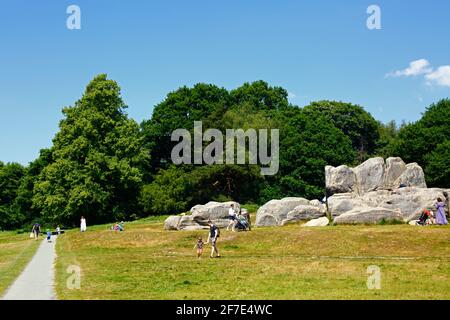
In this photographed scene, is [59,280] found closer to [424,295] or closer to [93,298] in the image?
[93,298]

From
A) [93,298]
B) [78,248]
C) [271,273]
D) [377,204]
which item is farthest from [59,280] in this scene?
[377,204]

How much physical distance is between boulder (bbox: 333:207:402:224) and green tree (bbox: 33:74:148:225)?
125 feet

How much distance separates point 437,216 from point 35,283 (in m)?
34.8

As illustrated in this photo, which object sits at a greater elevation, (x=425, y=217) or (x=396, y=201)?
(x=396, y=201)

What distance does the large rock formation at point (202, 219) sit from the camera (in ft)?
178

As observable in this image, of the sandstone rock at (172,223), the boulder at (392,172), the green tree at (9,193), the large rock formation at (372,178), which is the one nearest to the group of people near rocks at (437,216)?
the large rock formation at (372,178)

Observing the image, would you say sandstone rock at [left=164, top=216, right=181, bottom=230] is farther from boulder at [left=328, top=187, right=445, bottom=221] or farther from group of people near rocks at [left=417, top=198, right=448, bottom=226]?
group of people near rocks at [left=417, top=198, right=448, bottom=226]

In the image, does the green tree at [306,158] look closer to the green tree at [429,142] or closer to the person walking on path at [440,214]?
the green tree at [429,142]

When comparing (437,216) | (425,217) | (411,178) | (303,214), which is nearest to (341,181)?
(303,214)

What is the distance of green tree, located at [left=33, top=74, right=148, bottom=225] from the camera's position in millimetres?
74812

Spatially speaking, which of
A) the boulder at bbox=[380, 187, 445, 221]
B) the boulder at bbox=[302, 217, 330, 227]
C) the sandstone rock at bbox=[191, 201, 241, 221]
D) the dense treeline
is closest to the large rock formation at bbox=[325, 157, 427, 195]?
the boulder at bbox=[380, 187, 445, 221]

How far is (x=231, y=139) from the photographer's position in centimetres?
8288

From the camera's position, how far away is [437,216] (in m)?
47.1

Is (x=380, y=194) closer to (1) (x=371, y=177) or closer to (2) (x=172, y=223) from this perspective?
(1) (x=371, y=177)
